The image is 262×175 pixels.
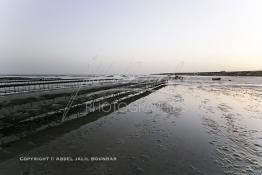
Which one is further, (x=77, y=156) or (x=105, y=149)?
(x=105, y=149)

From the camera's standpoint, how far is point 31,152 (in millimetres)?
8180

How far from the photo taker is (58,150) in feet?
27.8

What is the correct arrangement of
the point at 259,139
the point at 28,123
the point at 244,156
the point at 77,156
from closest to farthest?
the point at 77,156 < the point at 244,156 < the point at 259,139 < the point at 28,123

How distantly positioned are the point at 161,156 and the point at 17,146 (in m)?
5.68

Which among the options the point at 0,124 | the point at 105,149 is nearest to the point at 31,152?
the point at 105,149

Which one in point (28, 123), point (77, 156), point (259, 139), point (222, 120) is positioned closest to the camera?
Result: point (77, 156)

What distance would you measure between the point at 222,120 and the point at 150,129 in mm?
6109

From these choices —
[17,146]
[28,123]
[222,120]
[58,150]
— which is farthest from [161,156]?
[222,120]

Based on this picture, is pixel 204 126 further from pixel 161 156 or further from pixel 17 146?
pixel 17 146

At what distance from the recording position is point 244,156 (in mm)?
8398

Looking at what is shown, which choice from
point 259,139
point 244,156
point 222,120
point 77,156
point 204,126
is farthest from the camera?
point 222,120

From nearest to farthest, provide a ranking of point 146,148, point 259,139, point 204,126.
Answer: point 146,148 → point 259,139 → point 204,126

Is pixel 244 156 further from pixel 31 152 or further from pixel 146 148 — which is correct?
pixel 31 152

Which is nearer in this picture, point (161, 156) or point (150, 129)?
point (161, 156)
